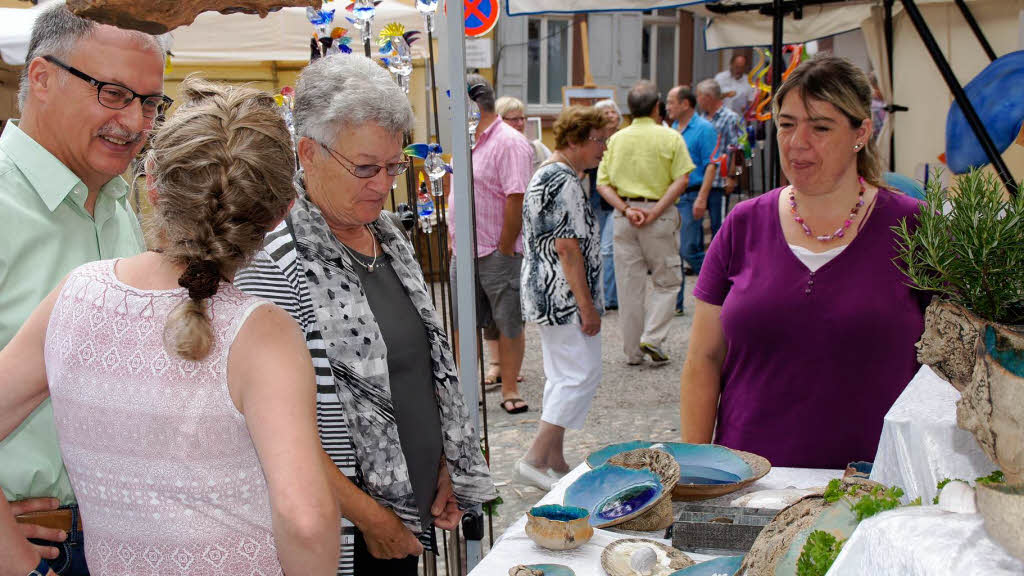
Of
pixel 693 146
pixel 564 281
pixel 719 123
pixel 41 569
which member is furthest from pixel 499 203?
pixel 719 123

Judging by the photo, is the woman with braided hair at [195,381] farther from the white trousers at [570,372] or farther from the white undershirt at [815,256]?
the white trousers at [570,372]

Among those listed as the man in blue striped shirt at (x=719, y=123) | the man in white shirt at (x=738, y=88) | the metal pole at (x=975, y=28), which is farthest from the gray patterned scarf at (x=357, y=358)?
the man in white shirt at (x=738, y=88)

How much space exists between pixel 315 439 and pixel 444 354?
728 mm

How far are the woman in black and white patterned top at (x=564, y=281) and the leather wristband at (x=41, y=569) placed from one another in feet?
8.98

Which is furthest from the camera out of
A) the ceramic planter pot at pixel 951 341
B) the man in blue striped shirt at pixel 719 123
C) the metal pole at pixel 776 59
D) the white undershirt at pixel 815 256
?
the man in blue striped shirt at pixel 719 123

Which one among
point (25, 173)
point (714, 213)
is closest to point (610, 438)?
point (25, 173)

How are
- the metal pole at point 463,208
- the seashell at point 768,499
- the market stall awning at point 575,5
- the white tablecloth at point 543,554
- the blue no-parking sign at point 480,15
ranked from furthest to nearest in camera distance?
the blue no-parking sign at point 480,15
the market stall awning at point 575,5
the metal pole at point 463,208
the seashell at point 768,499
the white tablecloth at point 543,554

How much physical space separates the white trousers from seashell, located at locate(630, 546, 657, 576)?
102 inches

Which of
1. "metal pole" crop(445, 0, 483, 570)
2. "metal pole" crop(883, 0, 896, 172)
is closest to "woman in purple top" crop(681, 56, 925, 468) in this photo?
"metal pole" crop(445, 0, 483, 570)

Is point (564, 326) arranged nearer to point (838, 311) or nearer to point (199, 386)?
point (838, 311)

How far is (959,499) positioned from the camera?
0.76 m

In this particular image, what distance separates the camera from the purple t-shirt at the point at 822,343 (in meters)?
2.08

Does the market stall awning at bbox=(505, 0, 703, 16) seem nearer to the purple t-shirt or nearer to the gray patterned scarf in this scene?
the purple t-shirt

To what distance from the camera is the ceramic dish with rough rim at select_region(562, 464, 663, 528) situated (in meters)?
1.63
